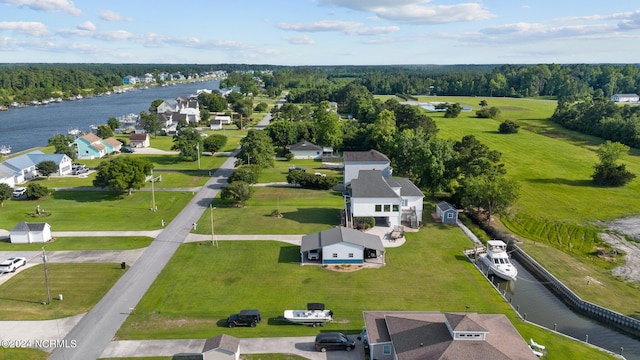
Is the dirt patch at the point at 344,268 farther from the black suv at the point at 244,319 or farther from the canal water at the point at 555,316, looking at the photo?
the canal water at the point at 555,316

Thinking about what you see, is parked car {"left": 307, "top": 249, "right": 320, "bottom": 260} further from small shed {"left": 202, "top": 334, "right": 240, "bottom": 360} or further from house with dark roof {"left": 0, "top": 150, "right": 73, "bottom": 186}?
house with dark roof {"left": 0, "top": 150, "right": 73, "bottom": 186}

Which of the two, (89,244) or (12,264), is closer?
(12,264)

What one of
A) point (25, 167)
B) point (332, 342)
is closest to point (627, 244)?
point (332, 342)

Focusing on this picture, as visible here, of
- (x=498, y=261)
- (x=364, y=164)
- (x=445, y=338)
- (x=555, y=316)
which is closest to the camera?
(x=445, y=338)

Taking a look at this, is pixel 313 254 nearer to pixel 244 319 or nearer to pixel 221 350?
pixel 244 319

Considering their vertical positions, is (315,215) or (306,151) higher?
(306,151)

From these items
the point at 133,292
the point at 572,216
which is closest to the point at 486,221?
the point at 572,216

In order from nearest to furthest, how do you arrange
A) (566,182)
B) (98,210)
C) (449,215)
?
(449,215), (98,210), (566,182)

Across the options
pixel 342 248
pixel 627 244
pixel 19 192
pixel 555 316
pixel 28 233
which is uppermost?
pixel 342 248

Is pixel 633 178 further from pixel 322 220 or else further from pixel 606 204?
pixel 322 220
